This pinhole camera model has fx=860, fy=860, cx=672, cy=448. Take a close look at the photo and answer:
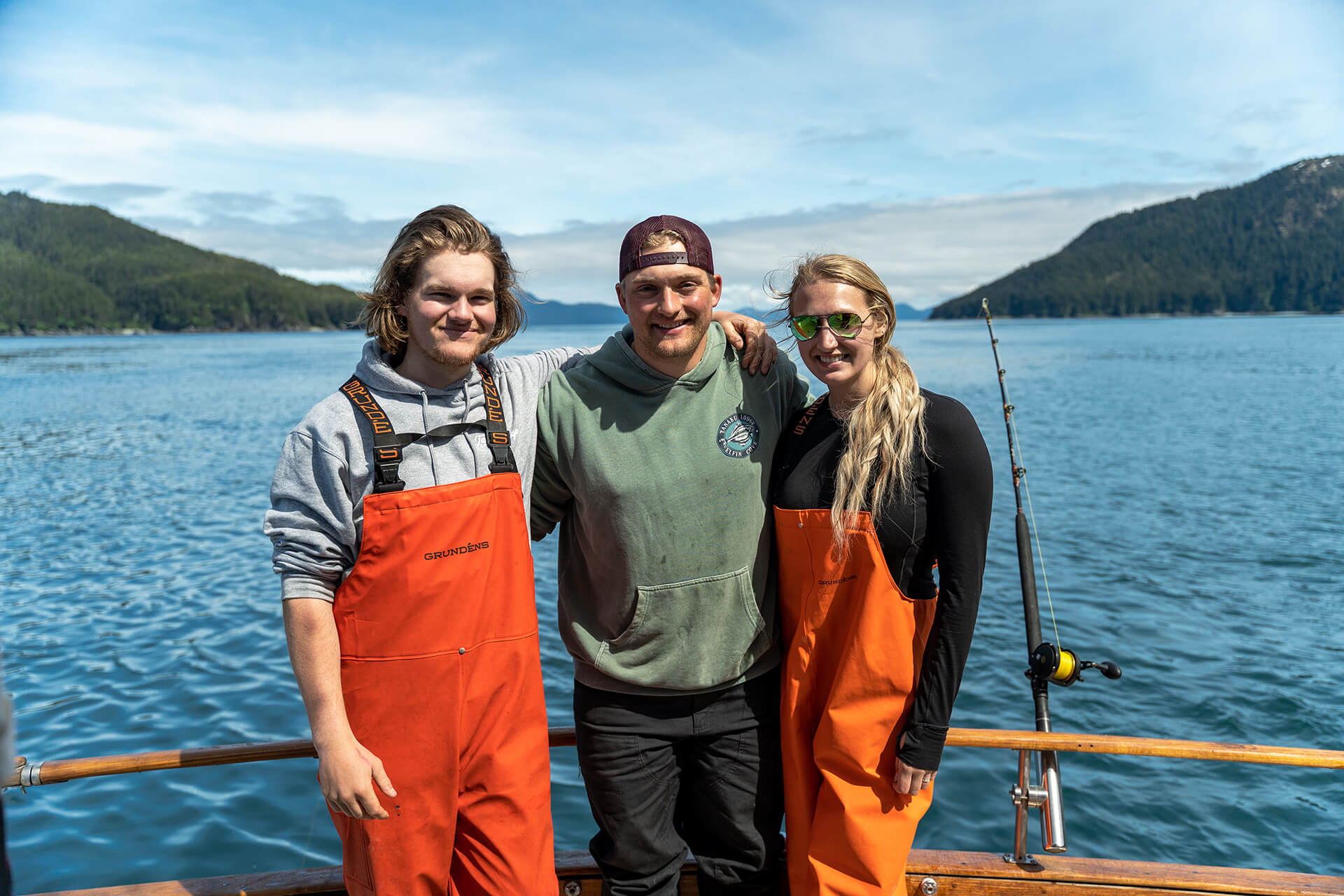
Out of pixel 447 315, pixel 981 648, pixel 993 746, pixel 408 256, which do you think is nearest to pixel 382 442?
pixel 447 315

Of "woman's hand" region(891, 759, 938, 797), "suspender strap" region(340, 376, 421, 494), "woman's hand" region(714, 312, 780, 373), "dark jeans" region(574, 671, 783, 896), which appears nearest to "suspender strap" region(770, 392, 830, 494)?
"woman's hand" region(714, 312, 780, 373)

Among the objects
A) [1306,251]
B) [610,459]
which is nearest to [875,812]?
[610,459]

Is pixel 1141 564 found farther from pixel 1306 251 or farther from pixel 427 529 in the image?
pixel 1306 251

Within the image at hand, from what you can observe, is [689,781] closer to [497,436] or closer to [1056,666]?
[497,436]

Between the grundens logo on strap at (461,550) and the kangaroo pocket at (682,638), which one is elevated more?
the grundens logo on strap at (461,550)

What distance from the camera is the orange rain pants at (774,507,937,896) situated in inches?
117

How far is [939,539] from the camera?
2.90 metres

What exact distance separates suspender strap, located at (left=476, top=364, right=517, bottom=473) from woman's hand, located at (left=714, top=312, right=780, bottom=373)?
0.99m

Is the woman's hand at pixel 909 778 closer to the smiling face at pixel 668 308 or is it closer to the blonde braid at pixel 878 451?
the blonde braid at pixel 878 451

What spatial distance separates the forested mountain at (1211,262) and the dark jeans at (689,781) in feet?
538

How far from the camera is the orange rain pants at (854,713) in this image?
298cm

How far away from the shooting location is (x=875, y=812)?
3.00 metres

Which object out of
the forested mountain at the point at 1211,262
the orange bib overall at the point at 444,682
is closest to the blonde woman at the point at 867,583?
the orange bib overall at the point at 444,682

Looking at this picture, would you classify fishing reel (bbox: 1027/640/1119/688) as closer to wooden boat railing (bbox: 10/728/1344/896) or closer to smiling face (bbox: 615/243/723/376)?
wooden boat railing (bbox: 10/728/1344/896)
